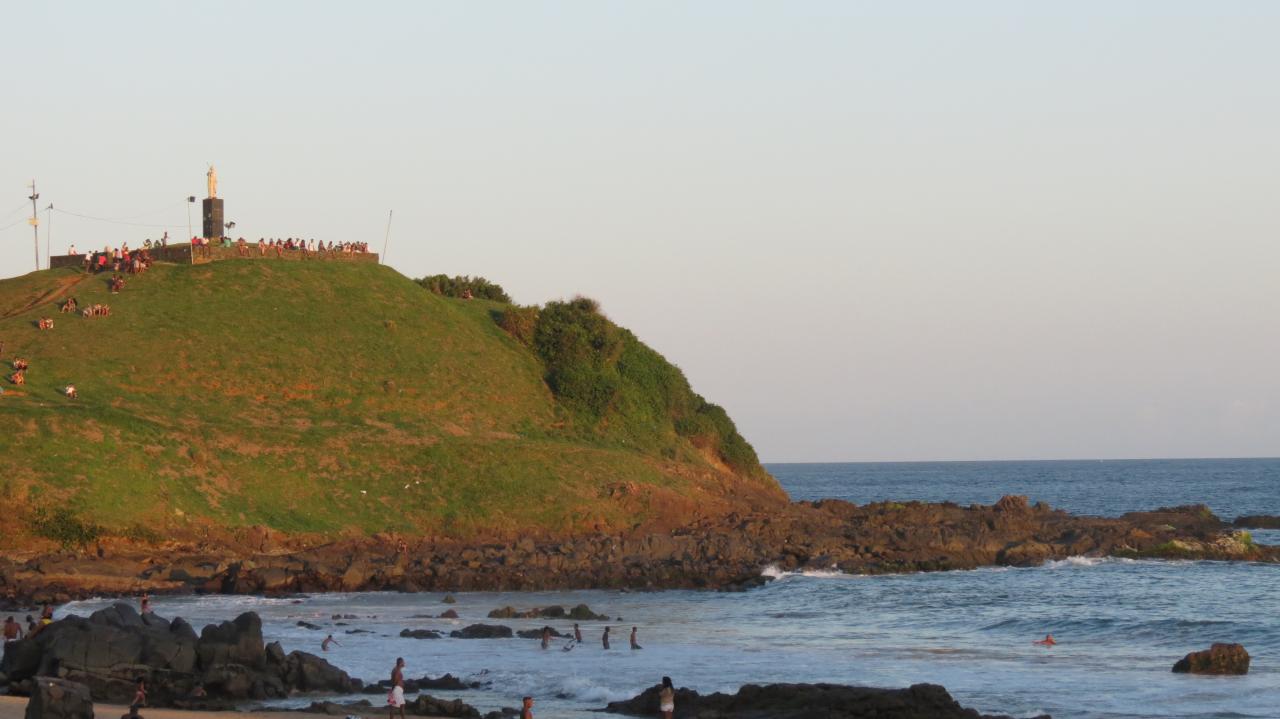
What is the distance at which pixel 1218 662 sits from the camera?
3491 cm

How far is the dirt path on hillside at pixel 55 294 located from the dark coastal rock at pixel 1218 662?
64.3 m

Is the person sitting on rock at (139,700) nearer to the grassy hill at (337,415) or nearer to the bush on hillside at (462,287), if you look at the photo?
the grassy hill at (337,415)

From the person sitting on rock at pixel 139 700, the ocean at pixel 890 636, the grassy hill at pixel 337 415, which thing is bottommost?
the ocean at pixel 890 636

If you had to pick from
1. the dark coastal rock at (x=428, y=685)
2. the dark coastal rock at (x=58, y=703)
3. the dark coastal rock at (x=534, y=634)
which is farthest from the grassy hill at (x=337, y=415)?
the dark coastal rock at (x=58, y=703)

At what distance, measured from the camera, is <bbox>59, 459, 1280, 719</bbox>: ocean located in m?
33.3

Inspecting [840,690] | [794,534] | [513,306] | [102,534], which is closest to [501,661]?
[840,690]

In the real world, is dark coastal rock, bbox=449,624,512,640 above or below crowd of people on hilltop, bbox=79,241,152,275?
below

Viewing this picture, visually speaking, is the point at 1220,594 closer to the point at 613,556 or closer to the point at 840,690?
the point at 613,556

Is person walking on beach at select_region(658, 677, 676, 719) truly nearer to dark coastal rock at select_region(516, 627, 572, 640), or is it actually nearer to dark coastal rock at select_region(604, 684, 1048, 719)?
dark coastal rock at select_region(604, 684, 1048, 719)

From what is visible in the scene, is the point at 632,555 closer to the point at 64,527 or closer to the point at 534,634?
the point at 534,634

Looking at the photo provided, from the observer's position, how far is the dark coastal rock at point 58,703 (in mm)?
24359

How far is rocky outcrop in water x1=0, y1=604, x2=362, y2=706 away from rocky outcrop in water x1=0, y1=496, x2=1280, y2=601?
1539 cm

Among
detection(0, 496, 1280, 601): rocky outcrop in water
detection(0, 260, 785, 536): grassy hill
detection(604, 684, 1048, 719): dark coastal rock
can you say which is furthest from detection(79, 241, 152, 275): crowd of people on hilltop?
detection(604, 684, 1048, 719): dark coastal rock

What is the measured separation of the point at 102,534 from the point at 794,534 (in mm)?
31622
